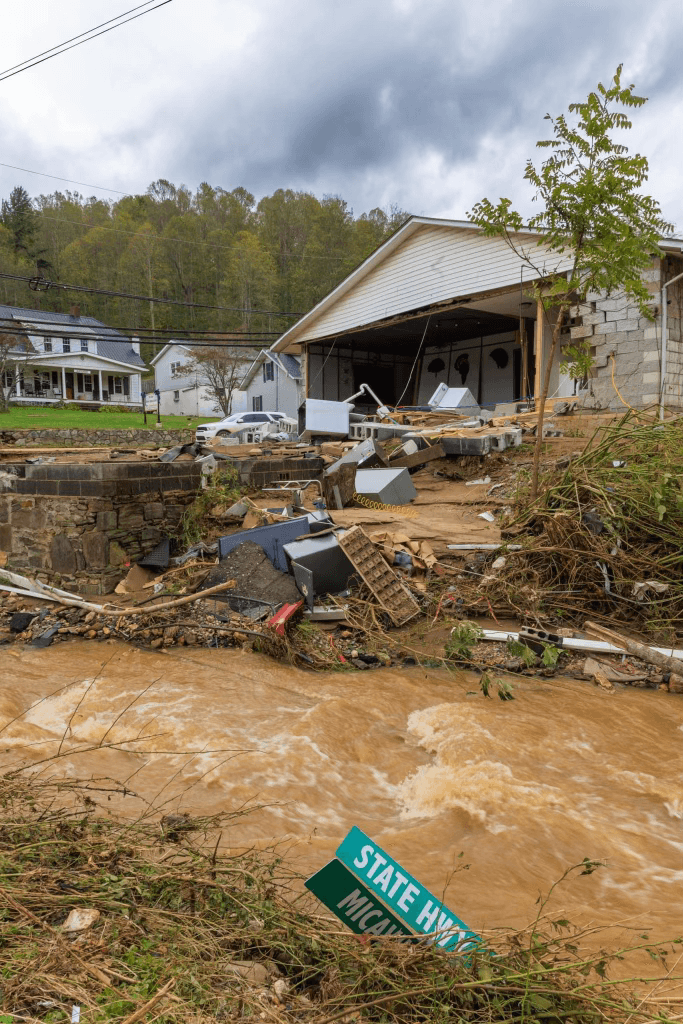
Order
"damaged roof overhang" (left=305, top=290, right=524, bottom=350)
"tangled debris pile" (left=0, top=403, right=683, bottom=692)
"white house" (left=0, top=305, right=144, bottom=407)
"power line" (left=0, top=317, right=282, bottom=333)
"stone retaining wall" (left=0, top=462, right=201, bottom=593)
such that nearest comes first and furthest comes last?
"tangled debris pile" (left=0, top=403, right=683, bottom=692) < "stone retaining wall" (left=0, top=462, right=201, bottom=593) < "damaged roof overhang" (left=305, top=290, right=524, bottom=350) < "power line" (left=0, top=317, right=282, bottom=333) < "white house" (left=0, top=305, right=144, bottom=407)

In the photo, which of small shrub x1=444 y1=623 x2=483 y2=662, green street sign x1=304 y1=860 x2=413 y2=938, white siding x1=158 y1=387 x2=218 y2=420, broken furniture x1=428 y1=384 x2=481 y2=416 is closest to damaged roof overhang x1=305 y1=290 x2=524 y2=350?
broken furniture x1=428 y1=384 x2=481 y2=416

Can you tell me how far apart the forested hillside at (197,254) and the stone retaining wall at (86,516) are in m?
45.0

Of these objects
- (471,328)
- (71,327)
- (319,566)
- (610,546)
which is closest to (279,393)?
(471,328)

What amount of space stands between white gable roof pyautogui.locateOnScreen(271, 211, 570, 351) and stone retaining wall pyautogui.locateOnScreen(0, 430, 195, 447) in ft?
23.1

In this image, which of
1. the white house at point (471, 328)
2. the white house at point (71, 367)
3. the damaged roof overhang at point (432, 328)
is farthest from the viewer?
the white house at point (71, 367)

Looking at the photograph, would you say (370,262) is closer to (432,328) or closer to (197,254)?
(432,328)

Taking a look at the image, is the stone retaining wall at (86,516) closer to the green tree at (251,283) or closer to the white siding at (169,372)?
the white siding at (169,372)

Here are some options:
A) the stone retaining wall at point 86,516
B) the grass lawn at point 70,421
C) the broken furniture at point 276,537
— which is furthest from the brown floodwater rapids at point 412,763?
the grass lawn at point 70,421

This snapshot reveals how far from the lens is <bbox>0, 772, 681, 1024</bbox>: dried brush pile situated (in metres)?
2.12

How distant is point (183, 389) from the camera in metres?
47.0

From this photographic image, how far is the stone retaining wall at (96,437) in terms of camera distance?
22.7m

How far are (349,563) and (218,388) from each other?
31.2 m

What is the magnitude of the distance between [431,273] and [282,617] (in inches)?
564

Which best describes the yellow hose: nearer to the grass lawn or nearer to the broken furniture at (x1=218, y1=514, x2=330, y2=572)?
the broken furniture at (x1=218, y1=514, x2=330, y2=572)
